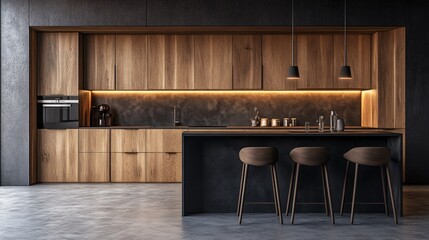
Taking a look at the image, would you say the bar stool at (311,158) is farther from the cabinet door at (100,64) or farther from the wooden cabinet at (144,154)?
the cabinet door at (100,64)

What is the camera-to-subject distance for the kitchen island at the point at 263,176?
22.1ft

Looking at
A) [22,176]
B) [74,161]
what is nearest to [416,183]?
[74,161]

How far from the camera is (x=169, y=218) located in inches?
250

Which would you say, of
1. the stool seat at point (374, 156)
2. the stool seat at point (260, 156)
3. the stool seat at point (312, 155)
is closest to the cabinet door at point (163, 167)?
the stool seat at point (260, 156)

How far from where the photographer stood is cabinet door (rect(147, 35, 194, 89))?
979 cm

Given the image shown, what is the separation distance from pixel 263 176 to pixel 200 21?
132 inches

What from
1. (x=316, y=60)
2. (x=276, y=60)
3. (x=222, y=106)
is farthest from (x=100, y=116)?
(x=316, y=60)

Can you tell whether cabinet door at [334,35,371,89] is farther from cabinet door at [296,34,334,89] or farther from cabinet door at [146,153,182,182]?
cabinet door at [146,153,182,182]

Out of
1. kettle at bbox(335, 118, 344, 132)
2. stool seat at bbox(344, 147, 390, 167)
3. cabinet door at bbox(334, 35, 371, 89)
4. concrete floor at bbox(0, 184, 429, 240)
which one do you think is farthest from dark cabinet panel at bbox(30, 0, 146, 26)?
stool seat at bbox(344, 147, 390, 167)

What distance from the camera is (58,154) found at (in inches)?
372

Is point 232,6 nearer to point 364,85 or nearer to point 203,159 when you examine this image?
point 364,85

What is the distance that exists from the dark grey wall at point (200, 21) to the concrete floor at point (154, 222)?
1.27m

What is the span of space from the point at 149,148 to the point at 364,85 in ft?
12.0

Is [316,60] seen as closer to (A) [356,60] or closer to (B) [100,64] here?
(A) [356,60]
